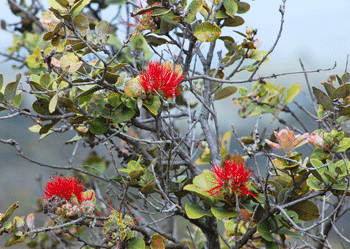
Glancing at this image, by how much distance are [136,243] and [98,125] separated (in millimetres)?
360

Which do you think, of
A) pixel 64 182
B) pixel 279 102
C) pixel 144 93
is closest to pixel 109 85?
→ pixel 144 93

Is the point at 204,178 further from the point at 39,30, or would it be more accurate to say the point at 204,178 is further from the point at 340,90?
the point at 39,30

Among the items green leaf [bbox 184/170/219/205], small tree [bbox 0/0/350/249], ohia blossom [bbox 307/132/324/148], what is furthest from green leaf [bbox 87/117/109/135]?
ohia blossom [bbox 307/132/324/148]

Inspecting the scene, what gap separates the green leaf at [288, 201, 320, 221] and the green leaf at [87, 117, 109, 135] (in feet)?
2.02

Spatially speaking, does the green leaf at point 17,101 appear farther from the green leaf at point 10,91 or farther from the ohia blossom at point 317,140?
the ohia blossom at point 317,140

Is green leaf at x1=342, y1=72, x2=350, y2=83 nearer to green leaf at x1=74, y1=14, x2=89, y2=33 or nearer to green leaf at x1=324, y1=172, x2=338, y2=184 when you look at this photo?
green leaf at x1=324, y1=172, x2=338, y2=184

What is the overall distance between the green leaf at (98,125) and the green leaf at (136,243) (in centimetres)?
33

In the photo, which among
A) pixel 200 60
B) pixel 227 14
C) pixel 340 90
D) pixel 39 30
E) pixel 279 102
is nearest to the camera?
pixel 340 90

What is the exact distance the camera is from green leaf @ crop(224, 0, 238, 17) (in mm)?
1079

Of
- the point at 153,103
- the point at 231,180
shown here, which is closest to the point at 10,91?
the point at 153,103

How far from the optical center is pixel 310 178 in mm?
977

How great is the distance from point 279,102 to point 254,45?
380 millimetres

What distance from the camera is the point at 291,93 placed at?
133 centimetres

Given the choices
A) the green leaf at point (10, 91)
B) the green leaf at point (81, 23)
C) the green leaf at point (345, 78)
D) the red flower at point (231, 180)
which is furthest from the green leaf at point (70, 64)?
the green leaf at point (345, 78)
